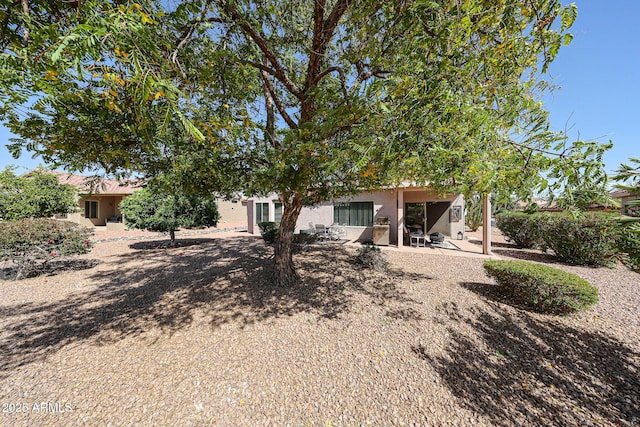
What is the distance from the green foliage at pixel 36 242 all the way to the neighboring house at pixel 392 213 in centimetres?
748

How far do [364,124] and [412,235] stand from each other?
8905 mm

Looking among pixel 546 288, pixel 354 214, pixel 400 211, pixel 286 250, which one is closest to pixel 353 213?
pixel 354 214

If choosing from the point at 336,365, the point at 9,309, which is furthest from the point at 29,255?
the point at 336,365

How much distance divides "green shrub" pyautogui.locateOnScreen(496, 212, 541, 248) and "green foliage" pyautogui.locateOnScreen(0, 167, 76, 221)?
20676mm

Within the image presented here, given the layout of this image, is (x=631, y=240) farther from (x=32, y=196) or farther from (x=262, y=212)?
(x=32, y=196)

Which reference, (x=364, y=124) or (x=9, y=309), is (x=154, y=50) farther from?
(x=9, y=309)

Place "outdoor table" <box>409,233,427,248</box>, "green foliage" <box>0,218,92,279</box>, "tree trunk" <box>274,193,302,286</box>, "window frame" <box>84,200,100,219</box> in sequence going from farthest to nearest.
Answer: "window frame" <box>84,200,100,219</box> → "outdoor table" <box>409,233,427,248</box> → "green foliage" <box>0,218,92,279</box> → "tree trunk" <box>274,193,302,286</box>

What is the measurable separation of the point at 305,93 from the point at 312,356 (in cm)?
444

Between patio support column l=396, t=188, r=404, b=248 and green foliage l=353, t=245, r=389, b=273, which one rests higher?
patio support column l=396, t=188, r=404, b=248

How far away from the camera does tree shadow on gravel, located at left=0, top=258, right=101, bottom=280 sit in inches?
260

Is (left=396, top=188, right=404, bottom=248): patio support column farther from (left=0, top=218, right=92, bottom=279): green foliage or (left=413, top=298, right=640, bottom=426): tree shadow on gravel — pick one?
(left=0, top=218, right=92, bottom=279): green foliage

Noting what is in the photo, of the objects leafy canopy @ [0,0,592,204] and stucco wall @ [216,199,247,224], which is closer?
leafy canopy @ [0,0,592,204]

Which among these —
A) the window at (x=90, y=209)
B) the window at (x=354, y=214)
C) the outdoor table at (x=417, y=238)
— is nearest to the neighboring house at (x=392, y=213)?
A: the window at (x=354, y=214)

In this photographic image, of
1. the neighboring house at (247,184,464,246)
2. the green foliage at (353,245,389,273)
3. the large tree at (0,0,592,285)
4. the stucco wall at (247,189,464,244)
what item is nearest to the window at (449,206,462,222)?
the neighboring house at (247,184,464,246)
